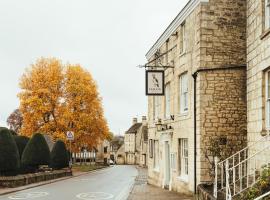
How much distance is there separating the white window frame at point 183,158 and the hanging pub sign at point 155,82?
2601mm

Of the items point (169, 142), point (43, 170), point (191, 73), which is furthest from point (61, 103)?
point (191, 73)

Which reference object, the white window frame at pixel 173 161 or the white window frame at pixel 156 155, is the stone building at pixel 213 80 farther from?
the white window frame at pixel 156 155

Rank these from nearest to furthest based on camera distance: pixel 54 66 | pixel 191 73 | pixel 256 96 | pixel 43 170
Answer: pixel 256 96 → pixel 191 73 → pixel 43 170 → pixel 54 66

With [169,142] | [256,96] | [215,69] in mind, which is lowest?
[169,142]

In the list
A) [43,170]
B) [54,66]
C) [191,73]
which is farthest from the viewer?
[54,66]

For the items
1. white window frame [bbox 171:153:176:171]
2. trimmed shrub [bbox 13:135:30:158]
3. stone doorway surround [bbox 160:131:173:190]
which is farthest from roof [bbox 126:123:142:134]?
white window frame [bbox 171:153:176:171]

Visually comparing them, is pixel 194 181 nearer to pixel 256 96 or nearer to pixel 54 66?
pixel 256 96

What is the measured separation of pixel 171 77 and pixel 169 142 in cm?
346

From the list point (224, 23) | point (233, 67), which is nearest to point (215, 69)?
point (233, 67)

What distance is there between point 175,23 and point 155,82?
3074 mm

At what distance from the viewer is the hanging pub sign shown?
2231cm

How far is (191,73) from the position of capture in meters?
20.1

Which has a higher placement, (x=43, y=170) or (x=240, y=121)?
(x=240, y=121)

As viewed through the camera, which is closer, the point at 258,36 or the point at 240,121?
the point at 258,36
